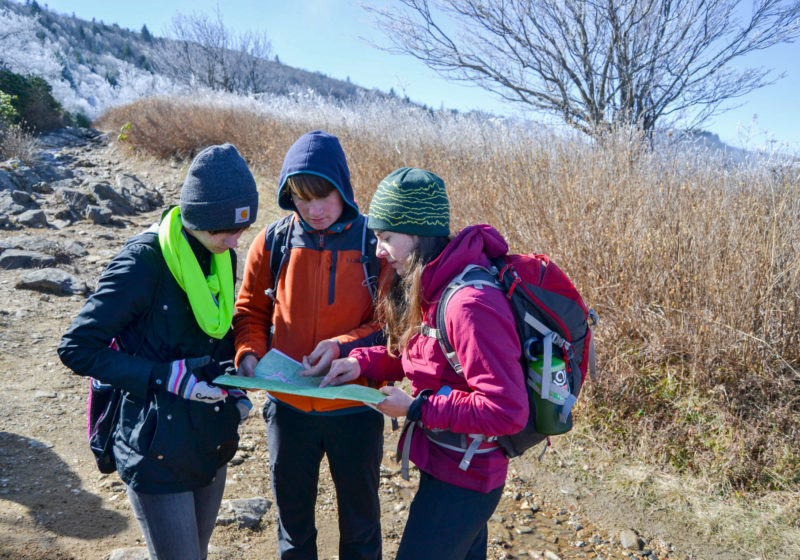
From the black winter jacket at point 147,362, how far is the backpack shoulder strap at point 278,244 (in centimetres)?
37

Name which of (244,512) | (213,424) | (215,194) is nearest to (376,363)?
(213,424)

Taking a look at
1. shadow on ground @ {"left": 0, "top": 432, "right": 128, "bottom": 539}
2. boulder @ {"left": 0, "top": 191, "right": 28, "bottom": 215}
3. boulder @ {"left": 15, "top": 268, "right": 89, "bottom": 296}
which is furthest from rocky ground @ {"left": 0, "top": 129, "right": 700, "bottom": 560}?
boulder @ {"left": 0, "top": 191, "right": 28, "bottom": 215}

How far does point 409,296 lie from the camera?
1674 millimetres

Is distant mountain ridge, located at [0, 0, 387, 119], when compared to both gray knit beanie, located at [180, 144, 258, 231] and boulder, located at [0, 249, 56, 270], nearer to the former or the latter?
boulder, located at [0, 249, 56, 270]

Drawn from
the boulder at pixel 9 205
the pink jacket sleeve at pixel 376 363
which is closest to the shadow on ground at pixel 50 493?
A: the pink jacket sleeve at pixel 376 363

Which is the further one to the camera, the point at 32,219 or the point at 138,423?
the point at 32,219

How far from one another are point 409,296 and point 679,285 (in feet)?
9.10

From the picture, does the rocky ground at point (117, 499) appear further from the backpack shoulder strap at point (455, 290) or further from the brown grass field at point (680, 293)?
the backpack shoulder strap at point (455, 290)

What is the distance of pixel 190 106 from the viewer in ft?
51.2

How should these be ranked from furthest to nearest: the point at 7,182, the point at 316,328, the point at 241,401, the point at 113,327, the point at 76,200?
the point at 7,182 → the point at 76,200 → the point at 316,328 → the point at 241,401 → the point at 113,327

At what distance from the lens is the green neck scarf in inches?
67.1

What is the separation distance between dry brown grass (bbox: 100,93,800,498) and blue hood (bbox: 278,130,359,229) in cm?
252

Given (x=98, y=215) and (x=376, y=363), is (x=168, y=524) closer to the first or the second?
(x=376, y=363)

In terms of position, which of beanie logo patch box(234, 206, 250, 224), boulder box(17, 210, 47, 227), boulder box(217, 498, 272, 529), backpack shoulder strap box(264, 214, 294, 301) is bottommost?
boulder box(217, 498, 272, 529)
